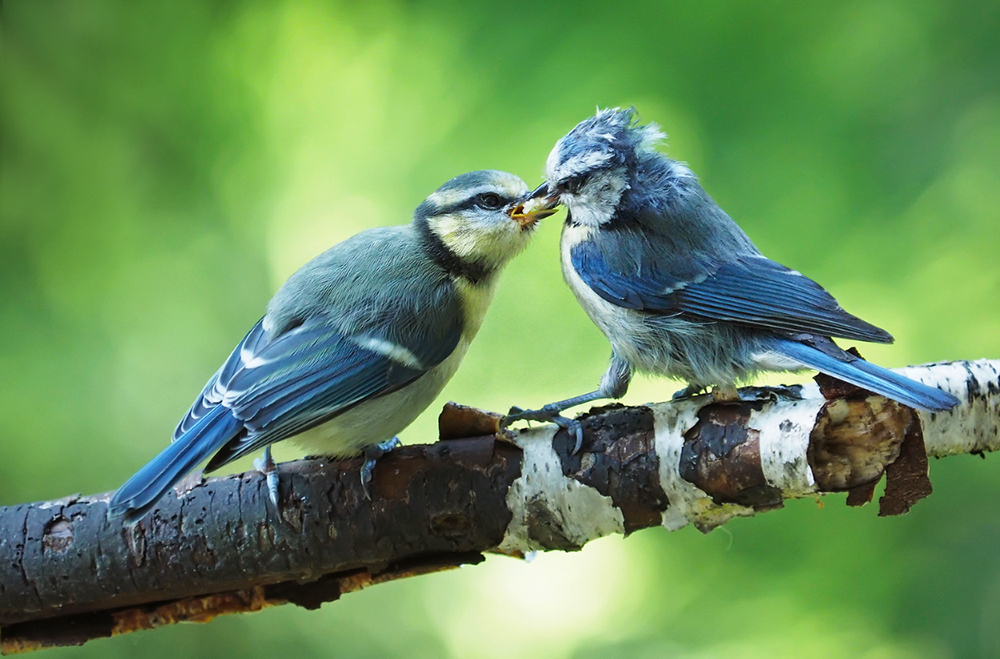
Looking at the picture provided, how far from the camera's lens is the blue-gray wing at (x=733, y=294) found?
1063mm

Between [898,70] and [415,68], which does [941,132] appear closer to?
[898,70]

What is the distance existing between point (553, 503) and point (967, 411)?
22.8 inches

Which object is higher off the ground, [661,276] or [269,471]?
[661,276]

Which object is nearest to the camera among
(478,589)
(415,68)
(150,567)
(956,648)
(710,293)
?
(710,293)

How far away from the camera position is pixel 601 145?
3.92ft

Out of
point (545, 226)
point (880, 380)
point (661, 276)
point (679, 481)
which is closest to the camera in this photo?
point (880, 380)

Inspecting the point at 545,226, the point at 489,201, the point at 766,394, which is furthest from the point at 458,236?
the point at 766,394

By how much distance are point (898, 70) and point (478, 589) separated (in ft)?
4.99

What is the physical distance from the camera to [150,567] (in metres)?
1.26

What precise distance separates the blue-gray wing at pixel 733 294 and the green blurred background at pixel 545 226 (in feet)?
1.26

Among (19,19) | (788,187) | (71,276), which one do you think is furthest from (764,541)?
(19,19)

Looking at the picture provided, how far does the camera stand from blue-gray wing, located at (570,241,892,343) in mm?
1063

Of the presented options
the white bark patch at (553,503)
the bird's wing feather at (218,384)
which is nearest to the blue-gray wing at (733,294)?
the white bark patch at (553,503)

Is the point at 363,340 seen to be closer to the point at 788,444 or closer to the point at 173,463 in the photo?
the point at 173,463
